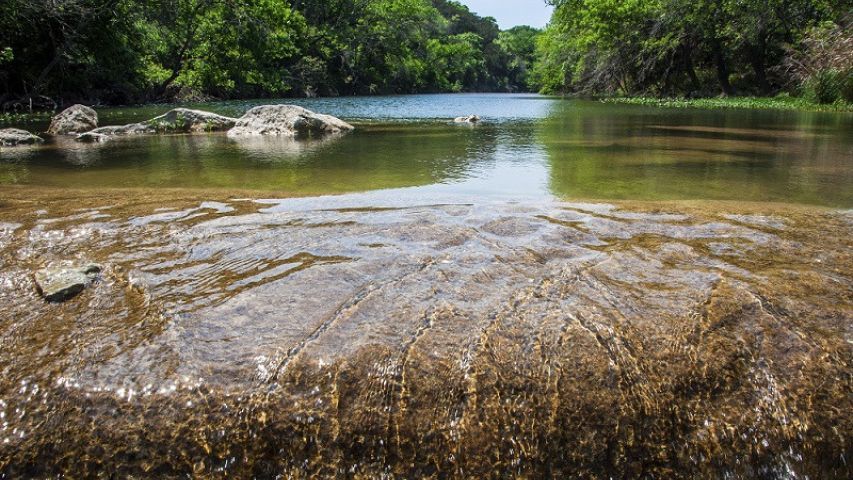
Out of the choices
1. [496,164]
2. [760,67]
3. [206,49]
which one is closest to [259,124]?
[496,164]

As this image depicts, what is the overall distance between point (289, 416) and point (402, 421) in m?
0.49

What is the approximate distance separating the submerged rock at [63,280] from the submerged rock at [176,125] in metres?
11.8

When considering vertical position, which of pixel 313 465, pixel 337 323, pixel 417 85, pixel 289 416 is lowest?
pixel 313 465

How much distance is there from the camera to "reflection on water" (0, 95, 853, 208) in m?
6.72

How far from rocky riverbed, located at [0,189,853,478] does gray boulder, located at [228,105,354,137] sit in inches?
432

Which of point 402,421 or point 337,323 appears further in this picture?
point 337,323

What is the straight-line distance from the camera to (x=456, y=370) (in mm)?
2514

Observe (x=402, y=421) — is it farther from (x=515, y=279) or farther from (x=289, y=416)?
(x=515, y=279)

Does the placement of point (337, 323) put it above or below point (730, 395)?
above

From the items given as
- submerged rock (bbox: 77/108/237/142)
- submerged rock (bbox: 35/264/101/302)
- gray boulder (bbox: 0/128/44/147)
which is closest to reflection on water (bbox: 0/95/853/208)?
gray boulder (bbox: 0/128/44/147)

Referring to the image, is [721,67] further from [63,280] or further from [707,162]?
[63,280]

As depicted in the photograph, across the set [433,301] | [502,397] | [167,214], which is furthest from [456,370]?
[167,214]

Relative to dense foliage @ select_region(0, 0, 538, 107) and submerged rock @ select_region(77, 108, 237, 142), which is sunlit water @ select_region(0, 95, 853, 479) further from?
dense foliage @ select_region(0, 0, 538, 107)

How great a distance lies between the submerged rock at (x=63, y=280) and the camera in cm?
305
